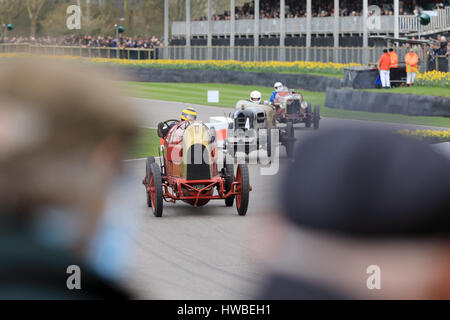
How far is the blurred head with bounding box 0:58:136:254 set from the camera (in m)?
1.71

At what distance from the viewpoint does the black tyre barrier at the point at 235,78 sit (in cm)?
3912

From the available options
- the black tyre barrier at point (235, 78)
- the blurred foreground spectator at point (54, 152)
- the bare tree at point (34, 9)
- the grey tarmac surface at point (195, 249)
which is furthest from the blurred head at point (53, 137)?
the bare tree at point (34, 9)

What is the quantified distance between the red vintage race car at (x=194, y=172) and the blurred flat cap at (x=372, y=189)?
795cm

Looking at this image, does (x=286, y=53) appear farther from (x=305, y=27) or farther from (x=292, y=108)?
(x=292, y=108)

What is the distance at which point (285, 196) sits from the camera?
205cm

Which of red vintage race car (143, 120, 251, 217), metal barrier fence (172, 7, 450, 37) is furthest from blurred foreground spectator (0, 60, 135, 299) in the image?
metal barrier fence (172, 7, 450, 37)

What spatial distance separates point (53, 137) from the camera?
173cm

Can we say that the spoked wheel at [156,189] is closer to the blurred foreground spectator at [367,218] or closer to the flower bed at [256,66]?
the blurred foreground spectator at [367,218]

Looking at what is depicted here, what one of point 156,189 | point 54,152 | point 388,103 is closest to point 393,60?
point 388,103

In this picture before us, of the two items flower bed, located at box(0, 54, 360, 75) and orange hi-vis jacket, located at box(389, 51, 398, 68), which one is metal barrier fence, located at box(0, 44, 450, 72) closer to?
flower bed, located at box(0, 54, 360, 75)

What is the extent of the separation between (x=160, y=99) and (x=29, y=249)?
3414cm

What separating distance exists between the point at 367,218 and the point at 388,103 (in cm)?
2567

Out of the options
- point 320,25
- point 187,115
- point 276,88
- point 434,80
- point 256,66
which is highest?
point 320,25

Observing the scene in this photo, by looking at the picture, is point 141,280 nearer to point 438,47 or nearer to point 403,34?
point 438,47
